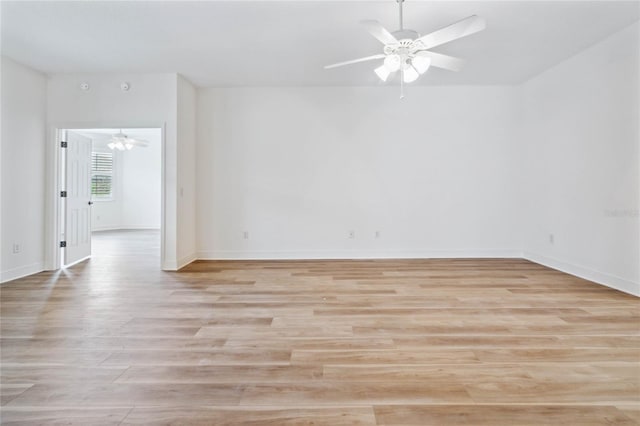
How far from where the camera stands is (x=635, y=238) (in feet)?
11.1

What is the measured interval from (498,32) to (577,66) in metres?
1.53

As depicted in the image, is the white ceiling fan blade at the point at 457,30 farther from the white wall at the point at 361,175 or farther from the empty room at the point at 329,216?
the white wall at the point at 361,175

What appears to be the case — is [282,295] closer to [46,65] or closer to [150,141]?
[46,65]

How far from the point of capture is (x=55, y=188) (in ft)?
15.0

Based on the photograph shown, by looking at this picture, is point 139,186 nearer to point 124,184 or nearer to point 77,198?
point 124,184

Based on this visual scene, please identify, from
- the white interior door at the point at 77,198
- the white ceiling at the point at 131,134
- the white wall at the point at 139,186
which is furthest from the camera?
the white wall at the point at 139,186

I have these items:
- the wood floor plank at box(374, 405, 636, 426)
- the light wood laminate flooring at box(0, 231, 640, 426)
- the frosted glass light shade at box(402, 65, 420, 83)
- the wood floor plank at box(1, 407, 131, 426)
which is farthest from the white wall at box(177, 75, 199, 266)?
the wood floor plank at box(374, 405, 636, 426)

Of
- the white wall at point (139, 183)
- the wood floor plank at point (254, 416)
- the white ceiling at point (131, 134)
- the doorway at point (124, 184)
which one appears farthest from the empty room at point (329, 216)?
the white ceiling at point (131, 134)

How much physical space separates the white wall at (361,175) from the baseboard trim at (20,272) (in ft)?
6.94

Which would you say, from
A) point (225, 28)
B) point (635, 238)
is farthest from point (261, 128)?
point (635, 238)

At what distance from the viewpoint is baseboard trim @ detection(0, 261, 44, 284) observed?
12.8 ft

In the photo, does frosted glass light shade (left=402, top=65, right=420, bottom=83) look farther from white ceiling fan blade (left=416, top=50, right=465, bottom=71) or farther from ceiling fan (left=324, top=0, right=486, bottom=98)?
white ceiling fan blade (left=416, top=50, right=465, bottom=71)

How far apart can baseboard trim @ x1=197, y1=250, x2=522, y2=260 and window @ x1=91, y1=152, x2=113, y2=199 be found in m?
6.63

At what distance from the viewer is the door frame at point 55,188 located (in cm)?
452
